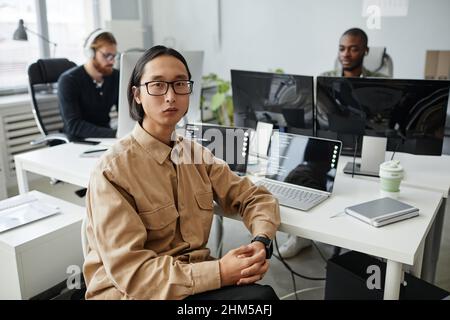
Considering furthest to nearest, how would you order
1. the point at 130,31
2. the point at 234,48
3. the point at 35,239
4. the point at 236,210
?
the point at 234,48 → the point at 130,31 → the point at 35,239 → the point at 236,210

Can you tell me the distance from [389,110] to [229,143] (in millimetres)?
704

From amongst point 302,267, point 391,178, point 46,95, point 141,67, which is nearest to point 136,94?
point 141,67

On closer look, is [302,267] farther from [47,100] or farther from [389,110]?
[47,100]

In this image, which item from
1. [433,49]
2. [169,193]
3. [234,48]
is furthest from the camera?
[234,48]

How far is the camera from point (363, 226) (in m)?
1.41

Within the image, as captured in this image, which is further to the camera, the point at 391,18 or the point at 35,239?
the point at 391,18

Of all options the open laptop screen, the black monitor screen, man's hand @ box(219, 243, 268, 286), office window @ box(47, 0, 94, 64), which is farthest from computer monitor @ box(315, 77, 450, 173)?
office window @ box(47, 0, 94, 64)

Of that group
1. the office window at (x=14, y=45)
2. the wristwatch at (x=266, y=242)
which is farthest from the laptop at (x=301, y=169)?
the office window at (x=14, y=45)

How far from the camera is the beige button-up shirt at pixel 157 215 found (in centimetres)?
119

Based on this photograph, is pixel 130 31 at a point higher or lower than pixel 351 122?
higher
